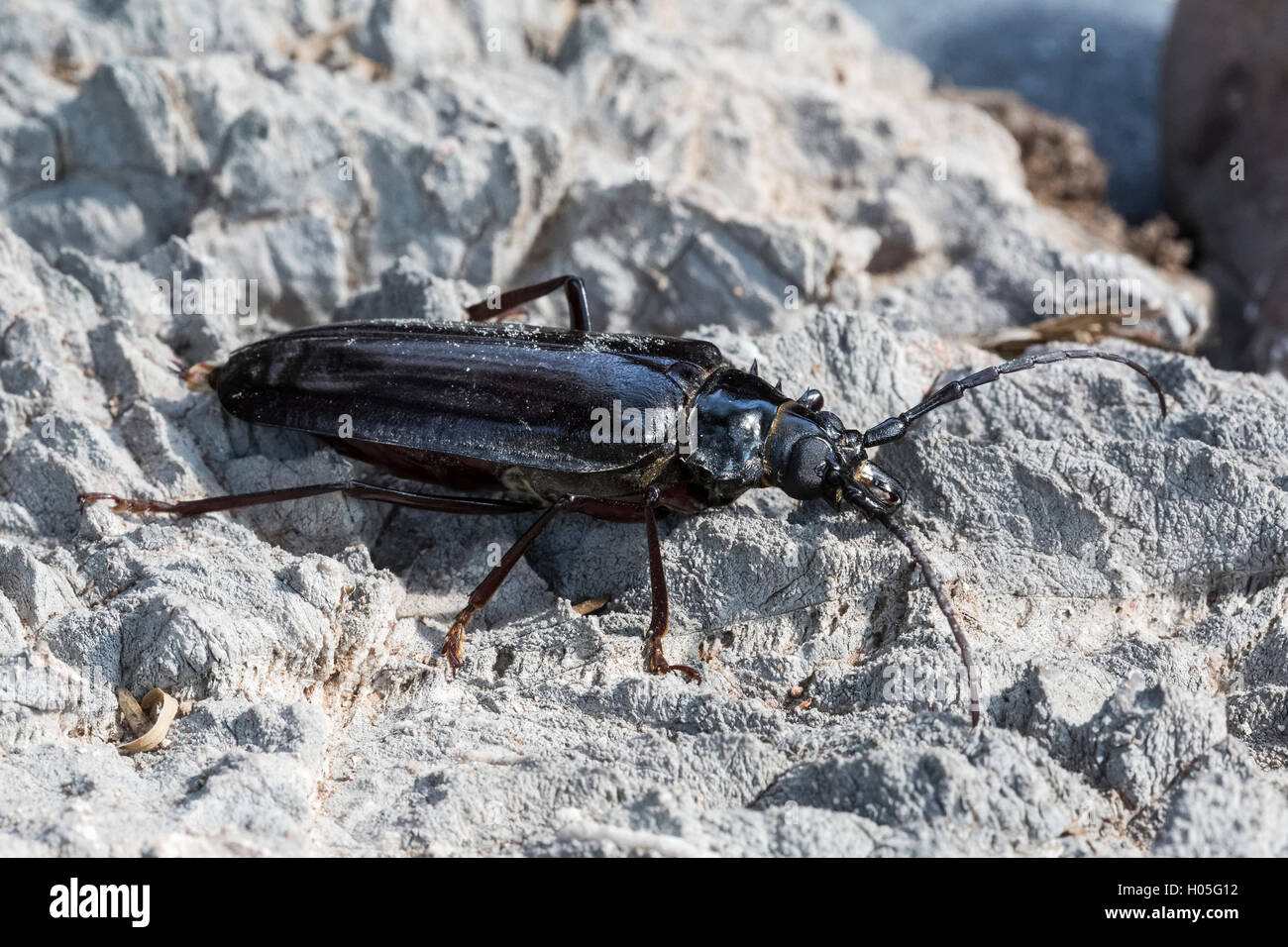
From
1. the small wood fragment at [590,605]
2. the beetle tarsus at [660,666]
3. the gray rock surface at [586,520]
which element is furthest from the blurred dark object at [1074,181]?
the beetle tarsus at [660,666]

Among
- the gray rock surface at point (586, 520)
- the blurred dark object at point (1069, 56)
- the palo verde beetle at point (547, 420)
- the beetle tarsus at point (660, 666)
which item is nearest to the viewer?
the gray rock surface at point (586, 520)

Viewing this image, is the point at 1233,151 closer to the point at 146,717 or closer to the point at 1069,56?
the point at 1069,56

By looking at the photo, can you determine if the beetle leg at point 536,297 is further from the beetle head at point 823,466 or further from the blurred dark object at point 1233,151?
the blurred dark object at point 1233,151

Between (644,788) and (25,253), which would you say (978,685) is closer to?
(644,788)

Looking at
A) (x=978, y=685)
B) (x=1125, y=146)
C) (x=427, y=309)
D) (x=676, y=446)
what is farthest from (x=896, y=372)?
(x=1125, y=146)

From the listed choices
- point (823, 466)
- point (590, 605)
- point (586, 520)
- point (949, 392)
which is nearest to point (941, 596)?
point (823, 466)

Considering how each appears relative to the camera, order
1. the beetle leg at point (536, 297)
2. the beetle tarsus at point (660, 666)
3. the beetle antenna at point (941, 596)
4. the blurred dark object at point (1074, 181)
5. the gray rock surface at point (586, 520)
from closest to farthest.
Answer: the gray rock surface at point (586, 520) → the beetle antenna at point (941, 596) → the beetle tarsus at point (660, 666) → the beetle leg at point (536, 297) → the blurred dark object at point (1074, 181)
